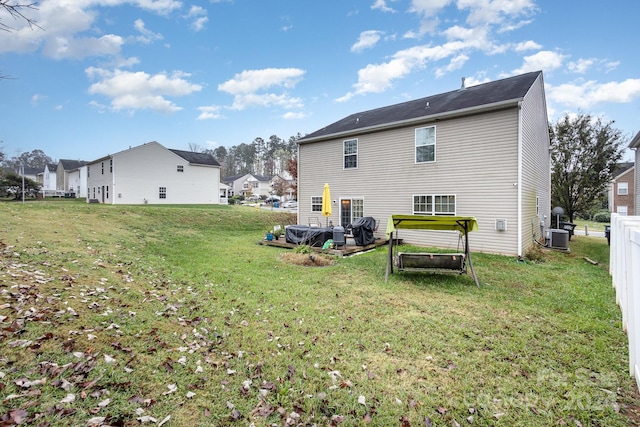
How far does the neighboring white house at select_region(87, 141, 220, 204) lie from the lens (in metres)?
25.8

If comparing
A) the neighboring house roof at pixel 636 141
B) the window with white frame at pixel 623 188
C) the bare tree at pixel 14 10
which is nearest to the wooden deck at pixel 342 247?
the bare tree at pixel 14 10

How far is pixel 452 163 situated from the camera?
11062 mm

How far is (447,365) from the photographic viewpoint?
3.20 metres

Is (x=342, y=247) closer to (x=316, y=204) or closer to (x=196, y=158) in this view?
(x=316, y=204)

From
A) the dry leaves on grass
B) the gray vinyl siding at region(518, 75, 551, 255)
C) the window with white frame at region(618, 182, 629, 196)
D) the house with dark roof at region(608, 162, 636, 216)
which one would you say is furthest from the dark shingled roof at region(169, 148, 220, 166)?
the window with white frame at region(618, 182, 629, 196)

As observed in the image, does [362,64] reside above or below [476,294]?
above

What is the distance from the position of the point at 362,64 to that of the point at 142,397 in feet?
62.8

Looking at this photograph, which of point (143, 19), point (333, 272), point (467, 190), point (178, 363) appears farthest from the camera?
point (143, 19)

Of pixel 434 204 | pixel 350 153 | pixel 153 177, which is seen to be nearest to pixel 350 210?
pixel 350 153

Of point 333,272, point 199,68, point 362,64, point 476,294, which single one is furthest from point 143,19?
point 476,294

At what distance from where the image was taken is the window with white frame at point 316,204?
610 inches

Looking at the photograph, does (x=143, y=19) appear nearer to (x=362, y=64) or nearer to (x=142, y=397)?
(x=362, y=64)

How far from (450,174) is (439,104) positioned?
3428 mm

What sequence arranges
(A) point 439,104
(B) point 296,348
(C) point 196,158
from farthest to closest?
(C) point 196,158, (A) point 439,104, (B) point 296,348
